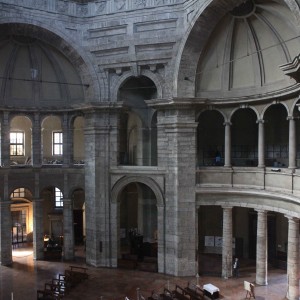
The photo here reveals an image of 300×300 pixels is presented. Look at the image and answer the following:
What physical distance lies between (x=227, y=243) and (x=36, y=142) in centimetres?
1364

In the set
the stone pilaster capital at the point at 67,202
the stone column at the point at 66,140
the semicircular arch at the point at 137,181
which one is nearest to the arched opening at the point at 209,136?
the semicircular arch at the point at 137,181

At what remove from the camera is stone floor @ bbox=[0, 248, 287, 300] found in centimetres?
2164

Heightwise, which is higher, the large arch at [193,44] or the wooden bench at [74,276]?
the large arch at [193,44]

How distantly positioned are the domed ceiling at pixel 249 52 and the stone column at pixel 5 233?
45.8 ft

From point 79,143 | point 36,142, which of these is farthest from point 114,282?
point 79,143

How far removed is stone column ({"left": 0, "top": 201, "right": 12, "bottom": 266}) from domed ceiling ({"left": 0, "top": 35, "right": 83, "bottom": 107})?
657 cm

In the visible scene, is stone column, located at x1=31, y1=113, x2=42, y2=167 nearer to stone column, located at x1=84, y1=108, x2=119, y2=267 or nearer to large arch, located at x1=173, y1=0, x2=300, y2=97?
stone column, located at x1=84, y1=108, x2=119, y2=267

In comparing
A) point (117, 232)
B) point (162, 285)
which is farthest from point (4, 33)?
point (162, 285)

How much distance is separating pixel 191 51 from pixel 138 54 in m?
3.22

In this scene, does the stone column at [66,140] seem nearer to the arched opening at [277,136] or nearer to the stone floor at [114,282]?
the stone floor at [114,282]

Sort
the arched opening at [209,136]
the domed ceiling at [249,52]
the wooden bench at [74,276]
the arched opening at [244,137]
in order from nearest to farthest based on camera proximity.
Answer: the domed ceiling at [249,52], the wooden bench at [74,276], the arched opening at [244,137], the arched opening at [209,136]

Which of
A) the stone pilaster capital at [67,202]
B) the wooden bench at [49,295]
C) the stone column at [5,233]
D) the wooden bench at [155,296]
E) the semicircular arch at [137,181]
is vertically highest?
the semicircular arch at [137,181]

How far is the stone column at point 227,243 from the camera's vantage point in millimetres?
23703

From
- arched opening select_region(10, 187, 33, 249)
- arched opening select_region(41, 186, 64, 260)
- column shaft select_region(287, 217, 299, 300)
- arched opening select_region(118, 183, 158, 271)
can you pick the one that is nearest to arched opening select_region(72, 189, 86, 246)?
arched opening select_region(41, 186, 64, 260)
